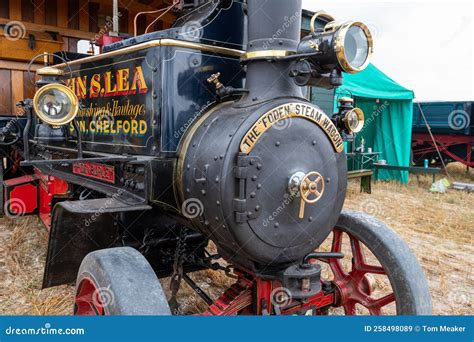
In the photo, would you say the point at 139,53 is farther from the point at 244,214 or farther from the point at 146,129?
the point at 244,214

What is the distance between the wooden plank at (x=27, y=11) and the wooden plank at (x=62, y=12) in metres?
0.29

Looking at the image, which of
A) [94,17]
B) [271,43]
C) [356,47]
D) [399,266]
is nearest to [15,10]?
[94,17]

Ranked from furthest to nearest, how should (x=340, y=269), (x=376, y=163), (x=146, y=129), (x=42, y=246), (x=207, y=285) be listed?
(x=376, y=163), (x=42, y=246), (x=207, y=285), (x=340, y=269), (x=146, y=129)

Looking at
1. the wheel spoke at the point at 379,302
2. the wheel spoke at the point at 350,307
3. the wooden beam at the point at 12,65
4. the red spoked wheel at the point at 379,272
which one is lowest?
the wheel spoke at the point at 350,307

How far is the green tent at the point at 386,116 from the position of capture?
28.6ft

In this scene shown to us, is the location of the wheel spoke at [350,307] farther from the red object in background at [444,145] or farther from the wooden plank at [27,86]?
the red object in background at [444,145]

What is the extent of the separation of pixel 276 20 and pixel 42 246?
3.47m

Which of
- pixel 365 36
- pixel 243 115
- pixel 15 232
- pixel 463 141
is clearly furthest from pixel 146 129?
pixel 463 141

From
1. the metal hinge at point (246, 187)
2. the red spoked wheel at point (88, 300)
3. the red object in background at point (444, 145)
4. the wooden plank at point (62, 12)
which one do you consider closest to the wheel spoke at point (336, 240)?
the metal hinge at point (246, 187)

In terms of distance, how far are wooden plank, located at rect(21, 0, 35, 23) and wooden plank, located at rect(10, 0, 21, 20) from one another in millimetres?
39

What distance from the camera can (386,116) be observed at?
9.84m

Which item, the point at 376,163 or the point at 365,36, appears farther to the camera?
the point at 376,163

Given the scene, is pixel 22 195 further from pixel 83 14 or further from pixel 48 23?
pixel 83 14

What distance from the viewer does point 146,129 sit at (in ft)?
7.57
